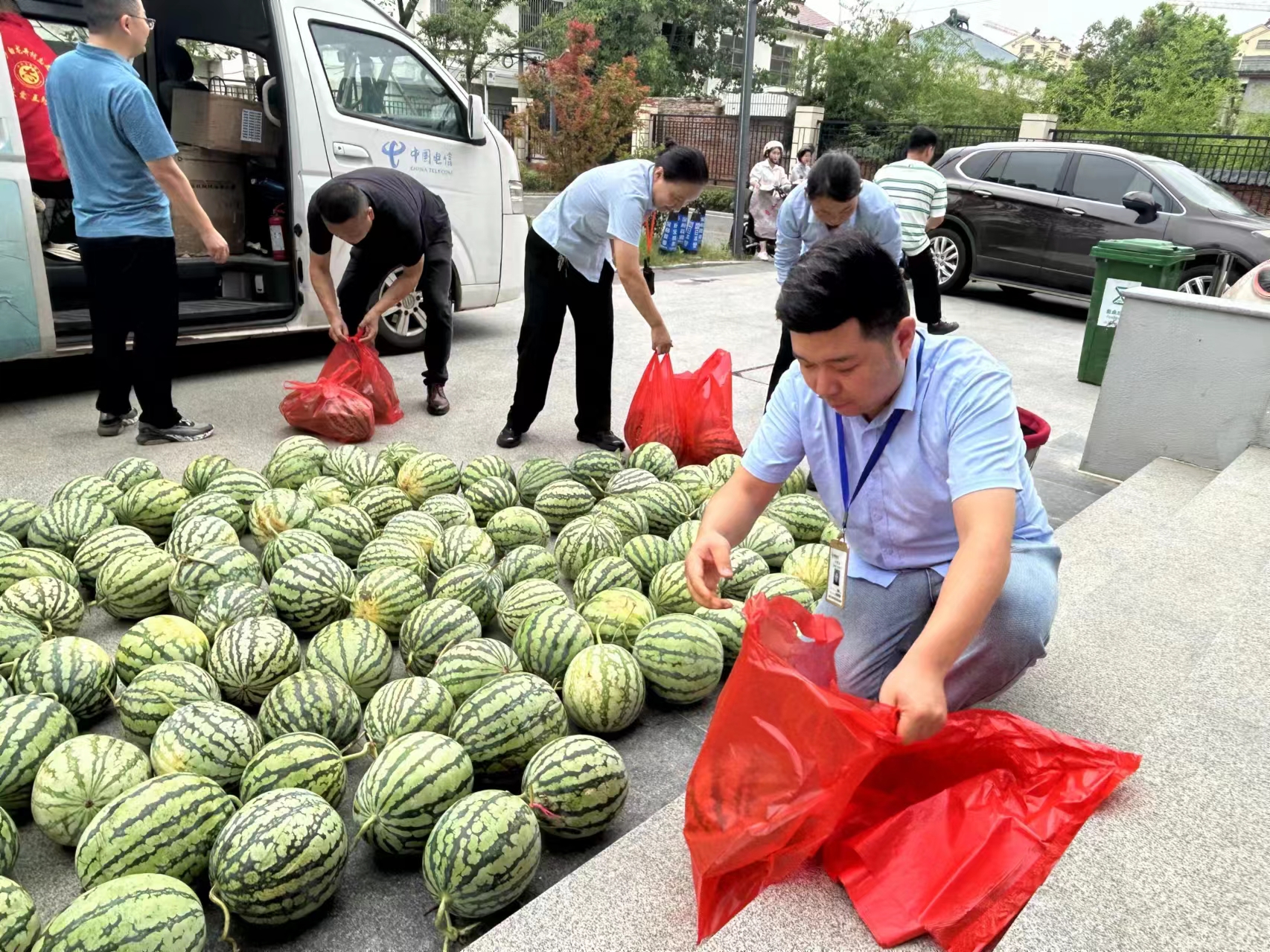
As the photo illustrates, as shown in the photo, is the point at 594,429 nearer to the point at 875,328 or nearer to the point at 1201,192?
the point at 875,328

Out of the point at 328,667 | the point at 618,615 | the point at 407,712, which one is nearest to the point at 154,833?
the point at 407,712

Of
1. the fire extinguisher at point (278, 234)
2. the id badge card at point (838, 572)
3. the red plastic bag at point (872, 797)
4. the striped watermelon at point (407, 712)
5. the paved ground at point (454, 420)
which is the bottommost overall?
the paved ground at point (454, 420)

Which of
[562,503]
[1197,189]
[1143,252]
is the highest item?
[1197,189]

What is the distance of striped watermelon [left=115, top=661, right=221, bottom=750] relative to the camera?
2.42 metres

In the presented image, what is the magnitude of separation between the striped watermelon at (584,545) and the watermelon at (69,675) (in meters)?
1.61

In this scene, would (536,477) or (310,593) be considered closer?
(310,593)

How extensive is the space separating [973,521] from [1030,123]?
19.1 metres

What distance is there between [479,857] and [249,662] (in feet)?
3.63

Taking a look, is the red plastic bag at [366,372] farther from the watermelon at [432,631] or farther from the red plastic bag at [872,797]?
the red plastic bag at [872,797]

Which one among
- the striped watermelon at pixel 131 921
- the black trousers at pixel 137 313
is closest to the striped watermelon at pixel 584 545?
the striped watermelon at pixel 131 921

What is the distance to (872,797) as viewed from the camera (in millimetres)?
1966

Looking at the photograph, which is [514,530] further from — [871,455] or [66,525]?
[871,455]

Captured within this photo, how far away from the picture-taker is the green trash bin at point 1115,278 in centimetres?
707

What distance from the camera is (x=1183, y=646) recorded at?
2.85 metres
